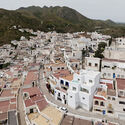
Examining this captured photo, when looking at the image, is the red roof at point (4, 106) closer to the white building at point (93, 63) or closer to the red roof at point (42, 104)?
the red roof at point (42, 104)

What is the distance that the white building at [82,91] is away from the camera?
82.7ft

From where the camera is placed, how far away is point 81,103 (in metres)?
26.6

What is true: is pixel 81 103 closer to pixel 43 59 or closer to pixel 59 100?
pixel 59 100

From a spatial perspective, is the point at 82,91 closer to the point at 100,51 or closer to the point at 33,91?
the point at 33,91

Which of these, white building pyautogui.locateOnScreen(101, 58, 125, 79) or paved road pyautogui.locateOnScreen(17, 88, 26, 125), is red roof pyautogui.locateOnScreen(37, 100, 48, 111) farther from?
white building pyautogui.locateOnScreen(101, 58, 125, 79)

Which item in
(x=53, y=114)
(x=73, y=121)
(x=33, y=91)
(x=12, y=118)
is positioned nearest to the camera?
(x=73, y=121)

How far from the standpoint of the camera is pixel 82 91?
26.3 metres

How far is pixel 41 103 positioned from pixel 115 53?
88.8 ft

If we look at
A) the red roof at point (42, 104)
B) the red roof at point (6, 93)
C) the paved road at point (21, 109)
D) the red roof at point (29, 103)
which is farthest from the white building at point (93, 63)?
the red roof at point (6, 93)

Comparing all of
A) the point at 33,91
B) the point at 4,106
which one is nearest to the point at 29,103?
the point at 33,91

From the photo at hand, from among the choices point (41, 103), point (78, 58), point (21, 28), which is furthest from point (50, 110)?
point (21, 28)

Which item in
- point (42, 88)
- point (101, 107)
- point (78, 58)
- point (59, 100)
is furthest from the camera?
point (78, 58)

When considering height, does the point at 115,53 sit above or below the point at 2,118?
above

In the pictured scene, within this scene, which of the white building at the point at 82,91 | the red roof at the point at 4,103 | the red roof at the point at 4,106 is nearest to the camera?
the white building at the point at 82,91
